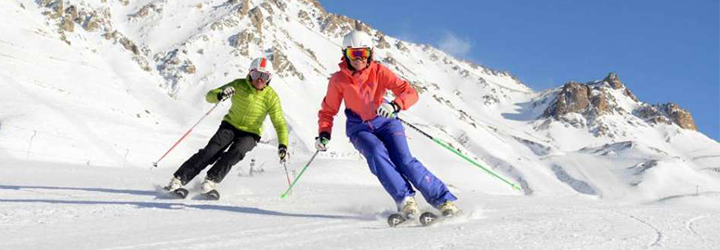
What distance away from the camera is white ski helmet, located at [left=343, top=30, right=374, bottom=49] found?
6336 millimetres

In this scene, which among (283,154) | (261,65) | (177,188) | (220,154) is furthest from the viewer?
(220,154)

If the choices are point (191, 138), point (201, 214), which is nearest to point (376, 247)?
point (201, 214)

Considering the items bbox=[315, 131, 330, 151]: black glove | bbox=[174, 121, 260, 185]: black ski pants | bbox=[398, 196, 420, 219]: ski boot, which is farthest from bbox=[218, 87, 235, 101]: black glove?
bbox=[398, 196, 420, 219]: ski boot

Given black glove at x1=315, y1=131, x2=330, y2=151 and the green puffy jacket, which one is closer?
black glove at x1=315, y1=131, x2=330, y2=151

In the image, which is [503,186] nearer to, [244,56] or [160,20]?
[244,56]

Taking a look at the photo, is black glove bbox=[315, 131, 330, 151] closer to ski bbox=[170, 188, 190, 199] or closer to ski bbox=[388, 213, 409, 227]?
ski bbox=[388, 213, 409, 227]

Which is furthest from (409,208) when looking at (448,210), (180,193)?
(180,193)

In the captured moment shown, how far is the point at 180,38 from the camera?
153750 millimetres

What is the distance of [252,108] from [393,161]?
8.53 feet

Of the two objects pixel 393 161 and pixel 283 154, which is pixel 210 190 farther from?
pixel 393 161

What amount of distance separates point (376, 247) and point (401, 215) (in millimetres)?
1317

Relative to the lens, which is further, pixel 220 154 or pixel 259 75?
pixel 220 154

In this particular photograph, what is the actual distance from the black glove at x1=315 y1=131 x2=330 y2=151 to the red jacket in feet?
1.38

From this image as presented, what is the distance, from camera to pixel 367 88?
20.9 ft
